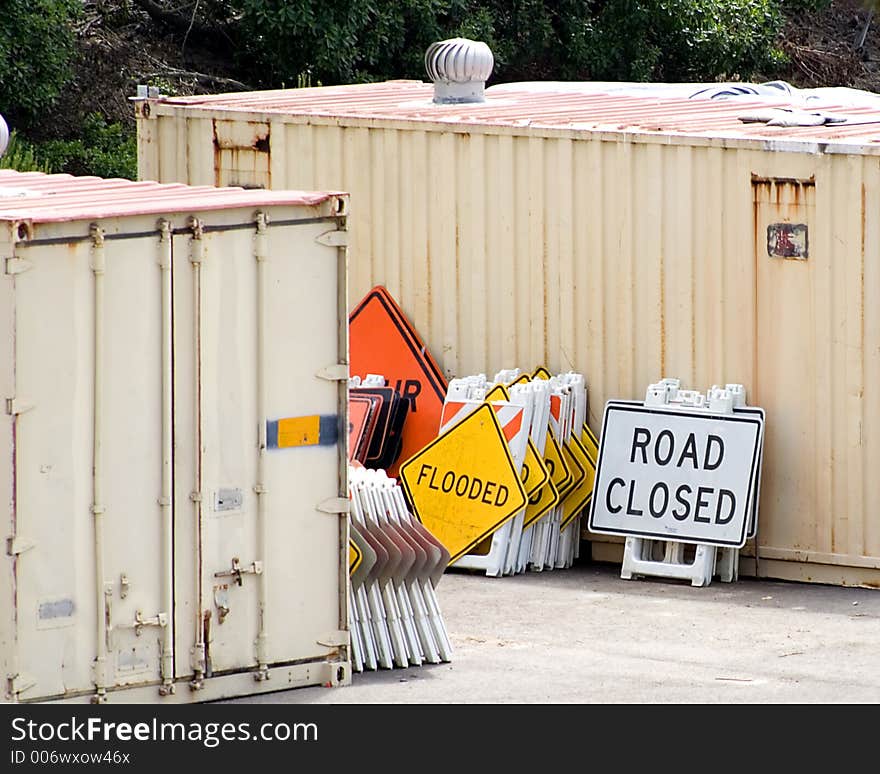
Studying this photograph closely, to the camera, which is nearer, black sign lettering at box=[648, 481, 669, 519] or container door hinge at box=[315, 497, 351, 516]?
container door hinge at box=[315, 497, 351, 516]

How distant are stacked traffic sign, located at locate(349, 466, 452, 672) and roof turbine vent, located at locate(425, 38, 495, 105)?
15.5 feet

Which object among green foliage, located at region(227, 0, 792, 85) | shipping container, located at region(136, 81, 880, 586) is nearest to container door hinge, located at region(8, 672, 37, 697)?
shipping container, located at region(136, 81, 880, 586)

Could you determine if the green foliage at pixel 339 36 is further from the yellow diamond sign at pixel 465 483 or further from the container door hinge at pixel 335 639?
the container door hinge at pixel 335 639

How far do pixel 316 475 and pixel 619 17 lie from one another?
17432mm

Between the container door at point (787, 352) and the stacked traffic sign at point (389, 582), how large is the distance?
2830mm

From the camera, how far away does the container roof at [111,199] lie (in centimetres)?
745

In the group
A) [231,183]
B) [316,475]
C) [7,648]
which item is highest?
[231,183]

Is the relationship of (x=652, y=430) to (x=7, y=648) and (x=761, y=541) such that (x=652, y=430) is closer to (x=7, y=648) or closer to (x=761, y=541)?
(x=761, y=541)

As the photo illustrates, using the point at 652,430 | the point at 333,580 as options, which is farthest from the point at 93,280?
the point at 652,430

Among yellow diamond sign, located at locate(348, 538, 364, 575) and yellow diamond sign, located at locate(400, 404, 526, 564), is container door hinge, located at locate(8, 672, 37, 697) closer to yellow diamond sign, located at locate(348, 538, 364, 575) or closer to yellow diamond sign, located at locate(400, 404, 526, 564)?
yellow diamond sign, located at locate(348, 538, 364, 575)

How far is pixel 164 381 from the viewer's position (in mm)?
7648

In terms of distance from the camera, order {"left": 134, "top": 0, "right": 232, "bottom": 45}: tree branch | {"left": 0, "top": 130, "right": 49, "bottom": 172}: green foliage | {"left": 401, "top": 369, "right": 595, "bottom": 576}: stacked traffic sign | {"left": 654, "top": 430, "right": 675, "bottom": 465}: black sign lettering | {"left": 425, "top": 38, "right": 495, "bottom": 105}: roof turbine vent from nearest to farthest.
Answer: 1. {"left": 654, "top": 430, "right": 675, "bottom": 465}: black sign lettering
2. {"left": 401, "top": 369, "right": 595, "bottom": 576}: stacked traffic sign
3. {"left": 425, "top": 38, "right": 495, "bottom": 105}: roof turbine vent
4. {"left": 0, "top": 130, "right": 49, "bottom": 172}: green foliage
5. {"left": 134, "top": 0, "right": 232, "bottom": 45}: tree branch

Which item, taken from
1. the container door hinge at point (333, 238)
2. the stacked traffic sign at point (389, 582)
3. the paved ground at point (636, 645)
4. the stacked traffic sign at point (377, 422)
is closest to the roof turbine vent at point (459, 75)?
the stacked traffic sign at point (377, 422)

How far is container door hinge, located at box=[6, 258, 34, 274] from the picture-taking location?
7199mm
